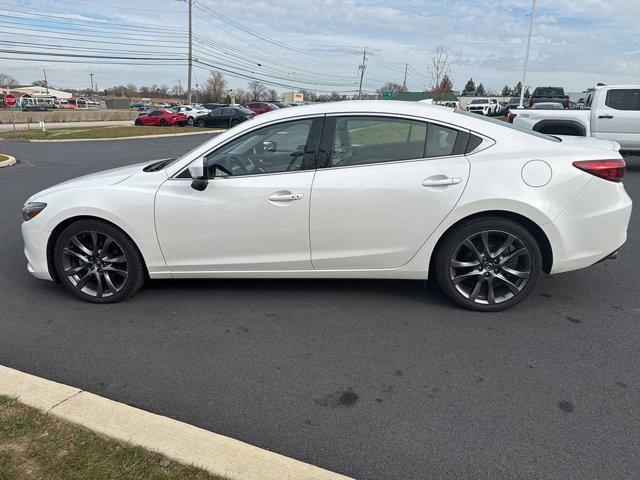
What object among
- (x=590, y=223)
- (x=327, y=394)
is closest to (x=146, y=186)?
(x=327, y=394)

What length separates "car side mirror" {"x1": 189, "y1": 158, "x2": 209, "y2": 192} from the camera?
3662 mm

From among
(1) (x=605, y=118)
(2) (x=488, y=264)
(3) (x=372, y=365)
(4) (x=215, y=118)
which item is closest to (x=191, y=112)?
(4) (x=215, y=118)

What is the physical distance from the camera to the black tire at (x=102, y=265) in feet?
13.0

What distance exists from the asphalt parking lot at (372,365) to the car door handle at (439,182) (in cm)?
104

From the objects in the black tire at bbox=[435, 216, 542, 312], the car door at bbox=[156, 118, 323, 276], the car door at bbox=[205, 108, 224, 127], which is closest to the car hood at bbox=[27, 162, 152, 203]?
the car door at bbox=[156, 118, 323, 276]

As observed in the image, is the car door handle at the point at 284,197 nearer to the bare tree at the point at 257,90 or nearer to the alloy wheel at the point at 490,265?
the alloy wheel at the point at 490,265

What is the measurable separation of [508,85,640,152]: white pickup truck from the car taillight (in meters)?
7.56

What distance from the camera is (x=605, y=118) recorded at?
1073cm

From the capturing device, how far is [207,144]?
3.93m

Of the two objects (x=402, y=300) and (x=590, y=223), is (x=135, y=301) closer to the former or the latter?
(x=402, y=300)

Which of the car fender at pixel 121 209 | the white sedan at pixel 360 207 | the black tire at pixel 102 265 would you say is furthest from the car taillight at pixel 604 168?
the black tire at pixel 102 265

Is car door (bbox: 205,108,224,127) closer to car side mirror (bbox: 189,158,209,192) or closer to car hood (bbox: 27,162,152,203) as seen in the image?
car hood (bbox: 27,162,152,203)

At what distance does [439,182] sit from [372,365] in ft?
4.67

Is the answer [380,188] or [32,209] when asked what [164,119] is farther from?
[380,188]
